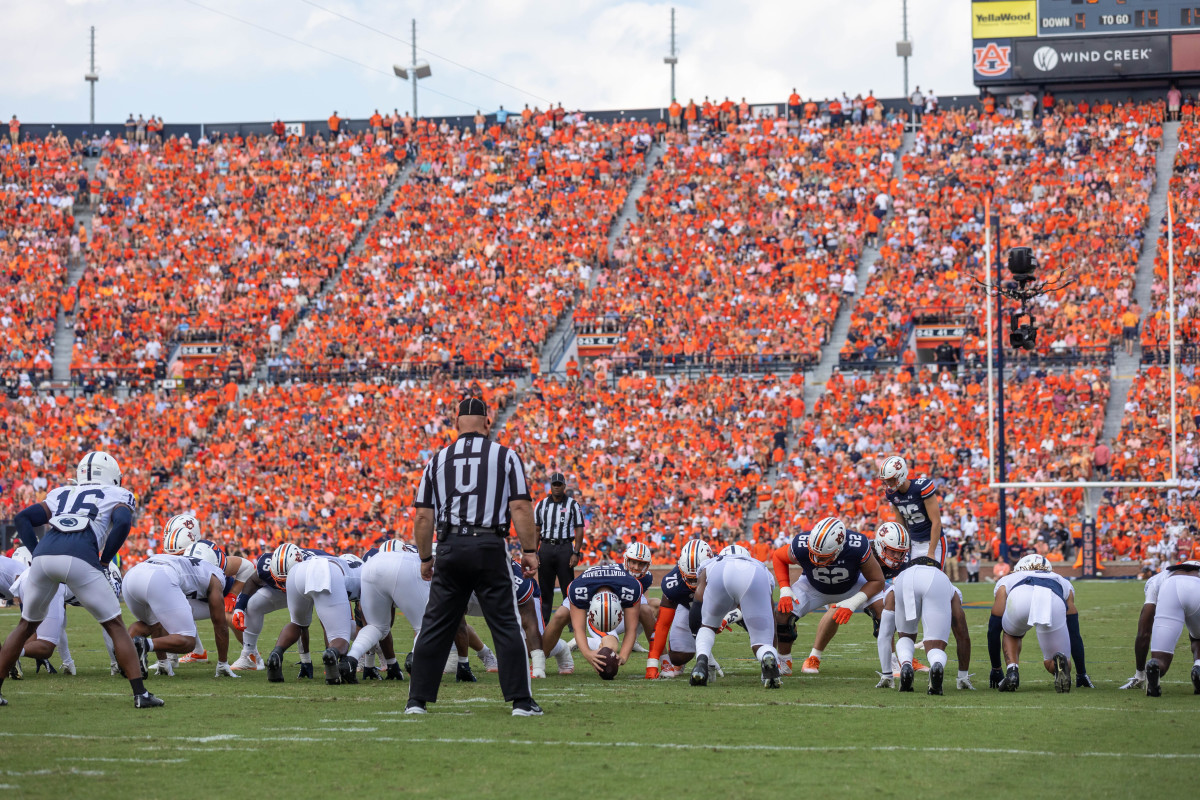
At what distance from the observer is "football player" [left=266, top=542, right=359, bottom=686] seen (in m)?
10.3

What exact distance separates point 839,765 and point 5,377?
3062 cm

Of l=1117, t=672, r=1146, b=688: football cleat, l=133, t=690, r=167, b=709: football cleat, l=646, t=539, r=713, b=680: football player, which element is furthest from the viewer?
l=646, t=539, r=713, b=680: football player

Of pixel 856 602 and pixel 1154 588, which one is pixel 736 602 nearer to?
pixel 856 602

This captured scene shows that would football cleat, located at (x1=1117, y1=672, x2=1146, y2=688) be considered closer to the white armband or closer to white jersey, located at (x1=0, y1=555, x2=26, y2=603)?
the white armband

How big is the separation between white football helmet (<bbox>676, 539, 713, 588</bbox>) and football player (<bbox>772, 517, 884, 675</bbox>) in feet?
1.96

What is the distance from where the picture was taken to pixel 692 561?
35.6 feet

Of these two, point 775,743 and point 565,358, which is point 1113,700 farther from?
point 565,358

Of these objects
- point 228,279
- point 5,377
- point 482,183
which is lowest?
point 5,377

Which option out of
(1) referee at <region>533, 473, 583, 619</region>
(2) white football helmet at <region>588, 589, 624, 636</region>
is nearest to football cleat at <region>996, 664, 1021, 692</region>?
(2) white football helmet at <region>588, 589, 624, 636</region>

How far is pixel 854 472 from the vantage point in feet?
86.5

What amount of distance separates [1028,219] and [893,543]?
2195 centimetres

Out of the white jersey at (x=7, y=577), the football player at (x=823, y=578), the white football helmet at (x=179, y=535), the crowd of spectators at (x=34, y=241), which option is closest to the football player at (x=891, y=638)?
the football player at (x=823, y=578)

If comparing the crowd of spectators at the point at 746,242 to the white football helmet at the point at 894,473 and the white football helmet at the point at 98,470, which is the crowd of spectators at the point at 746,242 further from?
the white football helmet at the point at 98,470

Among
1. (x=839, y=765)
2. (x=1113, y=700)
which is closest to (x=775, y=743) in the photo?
(x=839, y=765)
